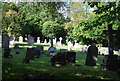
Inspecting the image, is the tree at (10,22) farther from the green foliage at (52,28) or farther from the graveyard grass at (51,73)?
the graveyard grass at (51,73)

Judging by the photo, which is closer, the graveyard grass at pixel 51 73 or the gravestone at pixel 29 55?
the graveyard grass at pixel 51 73

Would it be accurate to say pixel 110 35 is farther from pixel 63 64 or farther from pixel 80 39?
pixel 80 39

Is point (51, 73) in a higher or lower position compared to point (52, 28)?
lower

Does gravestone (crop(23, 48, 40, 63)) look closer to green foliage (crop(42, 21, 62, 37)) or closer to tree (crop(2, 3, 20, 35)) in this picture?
green foliage (crop(42, 21, 62, 37))

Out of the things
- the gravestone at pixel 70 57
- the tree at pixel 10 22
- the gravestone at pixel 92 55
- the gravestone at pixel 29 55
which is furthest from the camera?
the tree at pixel 10 22

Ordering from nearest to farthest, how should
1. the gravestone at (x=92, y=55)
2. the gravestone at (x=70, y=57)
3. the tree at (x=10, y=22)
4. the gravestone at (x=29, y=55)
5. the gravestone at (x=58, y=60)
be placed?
1. the gravestone at (x=58, y=60)
2. the gravestone at (x=29, y=55)
3. the gravestone at (x=92, y=55)
4. the gravestone at (x=70, y=57)
5. the tree at (x=10, y=22)

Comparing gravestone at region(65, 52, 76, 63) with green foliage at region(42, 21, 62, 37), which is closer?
gravestone at region(65, 52, 76, 63)

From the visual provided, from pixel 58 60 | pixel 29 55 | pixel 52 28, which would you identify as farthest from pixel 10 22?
pixel 58 60

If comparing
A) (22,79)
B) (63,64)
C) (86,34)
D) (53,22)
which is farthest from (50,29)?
(22,79)

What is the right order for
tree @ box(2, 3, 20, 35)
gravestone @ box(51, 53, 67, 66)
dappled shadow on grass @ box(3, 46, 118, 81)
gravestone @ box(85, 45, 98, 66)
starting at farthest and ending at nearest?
tree @ box(2, 3, 20, 35), gravestone @ box(85, 45, 98, 66), gravestone @ box(51, 53, 67, 66), dappled shadow on grass @ box(3, 46, 118, 81)

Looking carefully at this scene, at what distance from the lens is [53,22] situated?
101ft

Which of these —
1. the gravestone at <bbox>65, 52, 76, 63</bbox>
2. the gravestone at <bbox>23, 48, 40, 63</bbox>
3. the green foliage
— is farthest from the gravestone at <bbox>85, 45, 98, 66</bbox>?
the green foliage

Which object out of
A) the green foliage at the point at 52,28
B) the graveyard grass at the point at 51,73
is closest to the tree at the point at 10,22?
the green foliage at the point at 52,28

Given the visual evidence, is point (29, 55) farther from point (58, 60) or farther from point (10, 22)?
point (10, 22)
